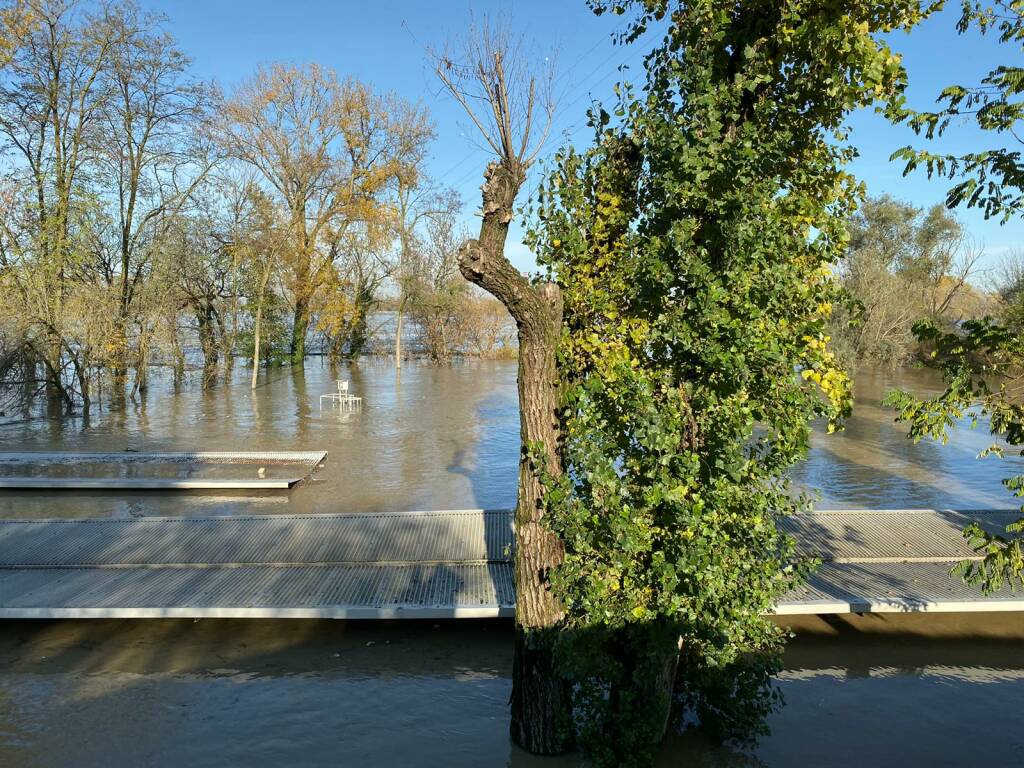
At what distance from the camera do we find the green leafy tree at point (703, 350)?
363cm

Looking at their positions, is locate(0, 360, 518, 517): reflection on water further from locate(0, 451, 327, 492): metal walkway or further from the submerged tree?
the submerged tree

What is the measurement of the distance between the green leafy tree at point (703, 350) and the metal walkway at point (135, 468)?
8.11 meters

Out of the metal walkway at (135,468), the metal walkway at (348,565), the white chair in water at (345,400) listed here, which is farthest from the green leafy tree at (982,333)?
the white chair in water at (345,400)

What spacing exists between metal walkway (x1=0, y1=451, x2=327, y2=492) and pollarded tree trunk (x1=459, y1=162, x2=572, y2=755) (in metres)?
7.64

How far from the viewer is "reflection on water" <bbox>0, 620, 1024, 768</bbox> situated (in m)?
4.61

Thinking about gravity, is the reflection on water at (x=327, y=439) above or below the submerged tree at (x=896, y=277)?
below

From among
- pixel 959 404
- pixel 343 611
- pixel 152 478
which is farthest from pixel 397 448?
pixel 959 404

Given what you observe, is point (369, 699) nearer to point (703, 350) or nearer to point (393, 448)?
point (703, 350)

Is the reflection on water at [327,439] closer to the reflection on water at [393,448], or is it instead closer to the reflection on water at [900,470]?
the reflection on water at [393,448]

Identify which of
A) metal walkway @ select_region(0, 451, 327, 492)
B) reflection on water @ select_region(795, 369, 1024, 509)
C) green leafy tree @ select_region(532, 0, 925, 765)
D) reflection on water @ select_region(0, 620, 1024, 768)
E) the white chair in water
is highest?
green leafy tree @ select_region(532, 0, 925, 765)

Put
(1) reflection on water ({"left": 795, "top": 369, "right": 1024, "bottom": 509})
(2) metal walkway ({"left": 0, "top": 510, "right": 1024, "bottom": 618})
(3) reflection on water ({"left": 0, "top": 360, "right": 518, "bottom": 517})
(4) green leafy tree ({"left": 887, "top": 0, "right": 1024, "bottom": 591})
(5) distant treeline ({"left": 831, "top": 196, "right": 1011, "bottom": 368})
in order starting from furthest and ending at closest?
(5) distant treeline ({"left": 831, "top": 196, "right": 1011, "bottom": 368}) → (1) reflection on water ({"left": 795, "top": 369, "right": 1024, "bottom": 509}) → (3) reflection on water ({"left": 0, "top": 360, "right": 518, "bottom": 517}) → (2) metal walkway ({"left": 0, "top": 510, "right": 1024, "bottom": 618}) → (4) green leafy tree ({"left": 887, "top": 0, "right": 1024, "bottom": 591})

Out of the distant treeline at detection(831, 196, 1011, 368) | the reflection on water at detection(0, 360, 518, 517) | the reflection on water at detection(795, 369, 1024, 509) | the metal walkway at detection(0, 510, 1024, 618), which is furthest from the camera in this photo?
the distant treeline at detection(831, 196, 1011, 368)

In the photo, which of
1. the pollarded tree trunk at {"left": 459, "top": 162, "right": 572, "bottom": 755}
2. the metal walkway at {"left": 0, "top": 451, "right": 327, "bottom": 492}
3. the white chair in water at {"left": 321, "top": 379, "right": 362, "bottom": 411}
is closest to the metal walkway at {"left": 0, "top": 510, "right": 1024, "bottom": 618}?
the pollarded tree trunk at {"left": 459, "top": 162, "right": 572, "bottom": 755}

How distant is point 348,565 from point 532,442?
11.5 feet
